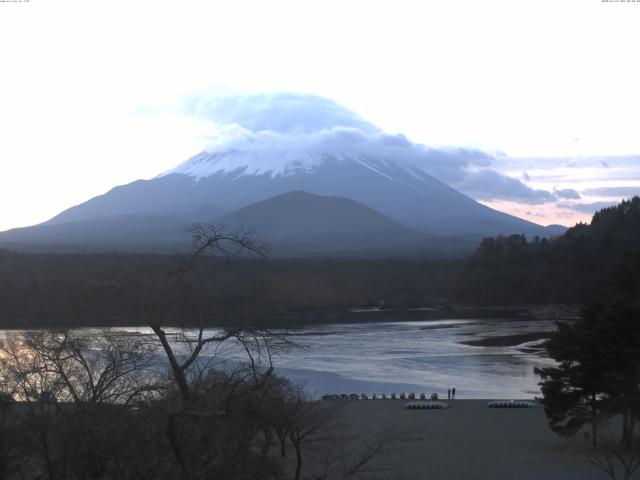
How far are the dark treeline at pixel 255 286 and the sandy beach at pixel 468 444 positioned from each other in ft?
26.5

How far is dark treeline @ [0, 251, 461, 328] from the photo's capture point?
26.1 m

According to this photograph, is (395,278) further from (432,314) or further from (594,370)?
(594,370)

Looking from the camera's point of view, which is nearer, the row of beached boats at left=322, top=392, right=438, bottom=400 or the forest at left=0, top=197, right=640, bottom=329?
the row of beached boats at left=322, top=392, right=438, bottom=400

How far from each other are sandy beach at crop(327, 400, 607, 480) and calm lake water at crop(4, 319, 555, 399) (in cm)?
205

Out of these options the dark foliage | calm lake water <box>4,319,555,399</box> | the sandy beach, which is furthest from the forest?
the dark foliage

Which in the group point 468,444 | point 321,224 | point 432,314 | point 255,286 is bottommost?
point 468,444

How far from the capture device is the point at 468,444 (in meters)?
11.3

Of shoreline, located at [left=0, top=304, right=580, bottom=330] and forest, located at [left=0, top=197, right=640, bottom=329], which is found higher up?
forest, located at [left=0, top=197, right=640, bottom=329]

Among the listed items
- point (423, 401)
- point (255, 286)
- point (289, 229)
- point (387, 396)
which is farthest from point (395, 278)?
point (289, 229)

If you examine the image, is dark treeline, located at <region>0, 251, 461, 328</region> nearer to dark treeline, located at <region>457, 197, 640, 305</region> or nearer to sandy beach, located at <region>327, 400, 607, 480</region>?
dark treeline, located at <region>457, 197, 640, 305</region>

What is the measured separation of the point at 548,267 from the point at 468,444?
31.1 meters

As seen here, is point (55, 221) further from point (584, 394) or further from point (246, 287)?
point (584, 394)

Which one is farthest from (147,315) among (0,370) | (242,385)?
(0,370)

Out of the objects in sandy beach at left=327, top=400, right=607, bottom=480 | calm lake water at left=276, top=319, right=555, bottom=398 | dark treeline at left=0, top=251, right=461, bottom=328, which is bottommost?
sandy beach at left=327, top=400, right=607, bottom=480
